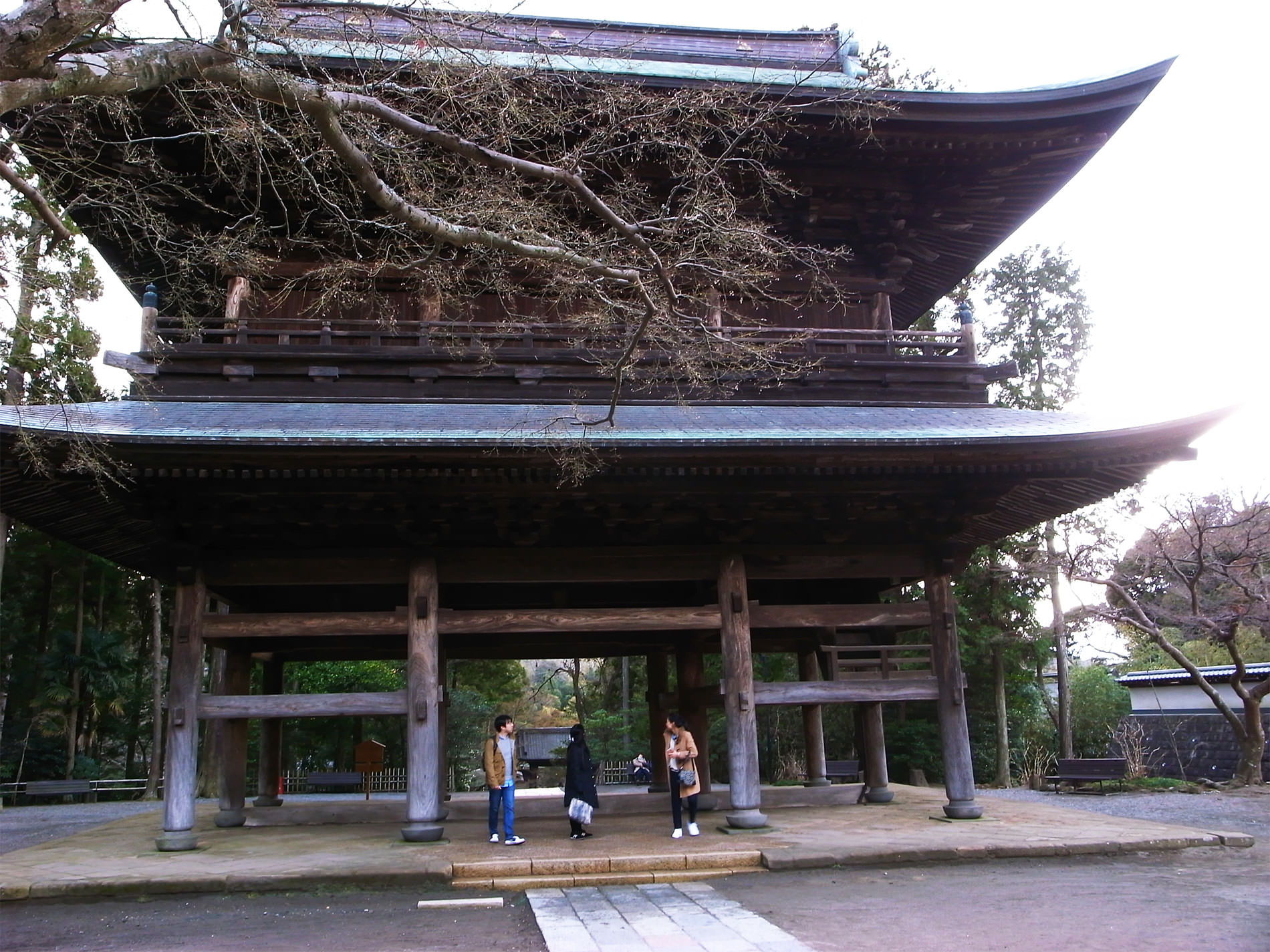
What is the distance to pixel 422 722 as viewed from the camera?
8.75 m

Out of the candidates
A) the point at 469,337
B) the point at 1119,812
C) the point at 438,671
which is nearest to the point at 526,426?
the point at 469,337

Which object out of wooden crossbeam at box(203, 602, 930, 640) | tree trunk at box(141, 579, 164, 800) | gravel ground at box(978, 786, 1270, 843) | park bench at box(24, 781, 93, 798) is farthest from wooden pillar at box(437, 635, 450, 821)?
tree trunk at box(141, 579, 164, 800)

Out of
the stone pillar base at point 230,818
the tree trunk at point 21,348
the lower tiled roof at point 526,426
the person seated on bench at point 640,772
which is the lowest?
the person seated on bench at point 640,772

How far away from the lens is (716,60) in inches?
511

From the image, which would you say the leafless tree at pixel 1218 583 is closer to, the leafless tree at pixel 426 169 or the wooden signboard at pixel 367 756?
the leafless tree at pixel 426 169

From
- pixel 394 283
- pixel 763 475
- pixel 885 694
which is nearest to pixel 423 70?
pixel 394 283

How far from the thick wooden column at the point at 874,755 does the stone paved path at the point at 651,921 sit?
576 cm

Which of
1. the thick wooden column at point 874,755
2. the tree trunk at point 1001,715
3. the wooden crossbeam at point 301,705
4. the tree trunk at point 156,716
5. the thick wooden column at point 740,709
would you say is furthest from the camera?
the tree trunk at point 156,716

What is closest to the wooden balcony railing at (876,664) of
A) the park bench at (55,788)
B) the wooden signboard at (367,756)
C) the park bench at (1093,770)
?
the park bench at (1093,770)

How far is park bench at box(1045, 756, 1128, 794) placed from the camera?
53.7 ft

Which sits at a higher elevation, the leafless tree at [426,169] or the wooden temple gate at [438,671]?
the leafless tree at [426,169]

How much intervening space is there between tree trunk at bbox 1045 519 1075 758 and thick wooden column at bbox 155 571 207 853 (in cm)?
1890

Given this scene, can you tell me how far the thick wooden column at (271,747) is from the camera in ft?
41.8

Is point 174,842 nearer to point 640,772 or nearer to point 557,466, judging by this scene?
point 557,466
